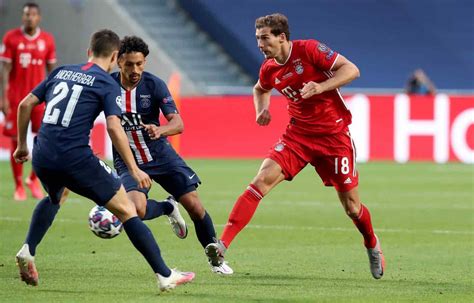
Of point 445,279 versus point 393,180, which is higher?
point 445,279

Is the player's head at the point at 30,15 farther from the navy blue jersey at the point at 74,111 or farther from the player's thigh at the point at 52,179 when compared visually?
the navy blue jersey at the point at 74,111

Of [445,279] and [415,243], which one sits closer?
[445,279]

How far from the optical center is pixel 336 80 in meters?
8.73

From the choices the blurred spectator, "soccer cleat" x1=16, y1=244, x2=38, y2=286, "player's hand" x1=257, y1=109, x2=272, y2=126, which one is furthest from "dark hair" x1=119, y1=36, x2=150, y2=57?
the blurred spectator

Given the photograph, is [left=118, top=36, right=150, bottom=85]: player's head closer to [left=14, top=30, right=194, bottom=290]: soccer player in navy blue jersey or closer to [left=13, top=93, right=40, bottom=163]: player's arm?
[left=14, top=30, right=194, bottom=290]: soccer player in navy blue jersey

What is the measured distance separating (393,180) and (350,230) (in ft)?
22.7

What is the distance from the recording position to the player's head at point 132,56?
28.1ft

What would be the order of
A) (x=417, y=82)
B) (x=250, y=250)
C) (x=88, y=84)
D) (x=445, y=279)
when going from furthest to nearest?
1. (x=417, y=82)
2. (x=250, y=250)
3. (x=445, y=279)
4. (x=88, y=84)

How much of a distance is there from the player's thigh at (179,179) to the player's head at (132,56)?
0.81 meters

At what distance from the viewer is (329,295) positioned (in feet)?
25.6

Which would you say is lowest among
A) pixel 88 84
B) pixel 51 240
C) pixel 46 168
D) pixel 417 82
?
pixel 417 82

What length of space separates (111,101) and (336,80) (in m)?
2.00

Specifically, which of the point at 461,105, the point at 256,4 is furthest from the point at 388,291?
the point at 256,4

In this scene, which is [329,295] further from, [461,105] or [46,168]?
[461,105]
